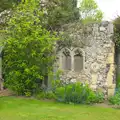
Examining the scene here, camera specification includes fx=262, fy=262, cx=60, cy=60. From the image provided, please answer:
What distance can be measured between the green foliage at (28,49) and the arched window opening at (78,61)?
41.4 inches

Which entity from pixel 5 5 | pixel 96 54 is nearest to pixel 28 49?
pixel 5 5

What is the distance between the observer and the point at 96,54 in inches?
438

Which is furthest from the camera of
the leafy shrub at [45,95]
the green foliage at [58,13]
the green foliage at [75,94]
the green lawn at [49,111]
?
the green foliage at [58,13]

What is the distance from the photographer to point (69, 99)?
10.1m

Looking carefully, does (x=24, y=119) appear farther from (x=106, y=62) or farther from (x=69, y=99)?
(x=106, y=62)

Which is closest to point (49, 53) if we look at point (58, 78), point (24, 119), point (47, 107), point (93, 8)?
point (58, 78)

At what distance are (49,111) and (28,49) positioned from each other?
372 centimetres

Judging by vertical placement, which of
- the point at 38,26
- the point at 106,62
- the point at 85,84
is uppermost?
the point at 38,26

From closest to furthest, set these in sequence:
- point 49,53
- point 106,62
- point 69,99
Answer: point 69,99
point 106,62
point 49,53

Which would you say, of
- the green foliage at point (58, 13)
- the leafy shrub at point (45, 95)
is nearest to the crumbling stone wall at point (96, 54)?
the leafy shrub at point (45, 95)

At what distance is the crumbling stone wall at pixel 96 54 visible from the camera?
11.0m

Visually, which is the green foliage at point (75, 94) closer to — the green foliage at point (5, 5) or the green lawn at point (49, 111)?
the green lawn at point (49, 111)

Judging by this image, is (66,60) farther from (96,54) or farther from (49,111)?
(49,111)

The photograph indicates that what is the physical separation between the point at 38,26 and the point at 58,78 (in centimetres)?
245
